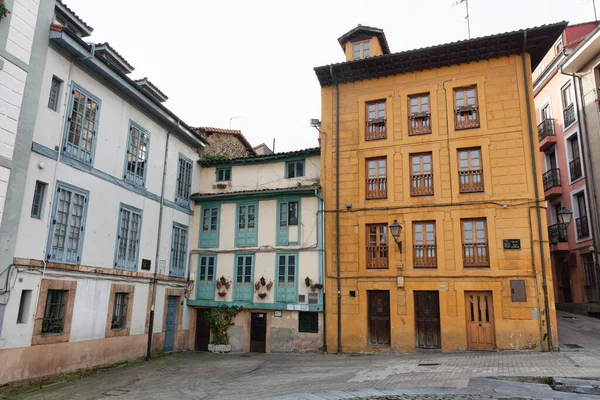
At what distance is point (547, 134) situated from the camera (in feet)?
79.5

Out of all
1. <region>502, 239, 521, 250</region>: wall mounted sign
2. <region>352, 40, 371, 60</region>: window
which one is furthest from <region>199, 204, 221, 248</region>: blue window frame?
<region>502, 239, 521, 250</region>: wall mounted sign

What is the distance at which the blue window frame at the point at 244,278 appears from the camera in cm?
1816

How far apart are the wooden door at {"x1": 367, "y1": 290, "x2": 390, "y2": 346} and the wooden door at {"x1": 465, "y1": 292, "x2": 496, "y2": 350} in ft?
9.33

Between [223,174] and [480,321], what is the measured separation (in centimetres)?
1232

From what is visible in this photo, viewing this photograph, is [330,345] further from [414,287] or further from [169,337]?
[169,337]

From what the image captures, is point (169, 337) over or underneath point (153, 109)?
underneath

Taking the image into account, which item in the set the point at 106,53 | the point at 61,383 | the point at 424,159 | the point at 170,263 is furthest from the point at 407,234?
the point at 106,53

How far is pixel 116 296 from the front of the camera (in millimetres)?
14930

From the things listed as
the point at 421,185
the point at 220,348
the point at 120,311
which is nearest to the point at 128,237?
the point at 120,311

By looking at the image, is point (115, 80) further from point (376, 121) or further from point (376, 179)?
point (376, 179)

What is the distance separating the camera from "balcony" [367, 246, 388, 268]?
16953mm

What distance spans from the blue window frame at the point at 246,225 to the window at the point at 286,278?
1.50 m

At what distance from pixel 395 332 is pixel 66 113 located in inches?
519

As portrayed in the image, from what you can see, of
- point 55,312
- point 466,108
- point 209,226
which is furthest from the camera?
point 209,226
